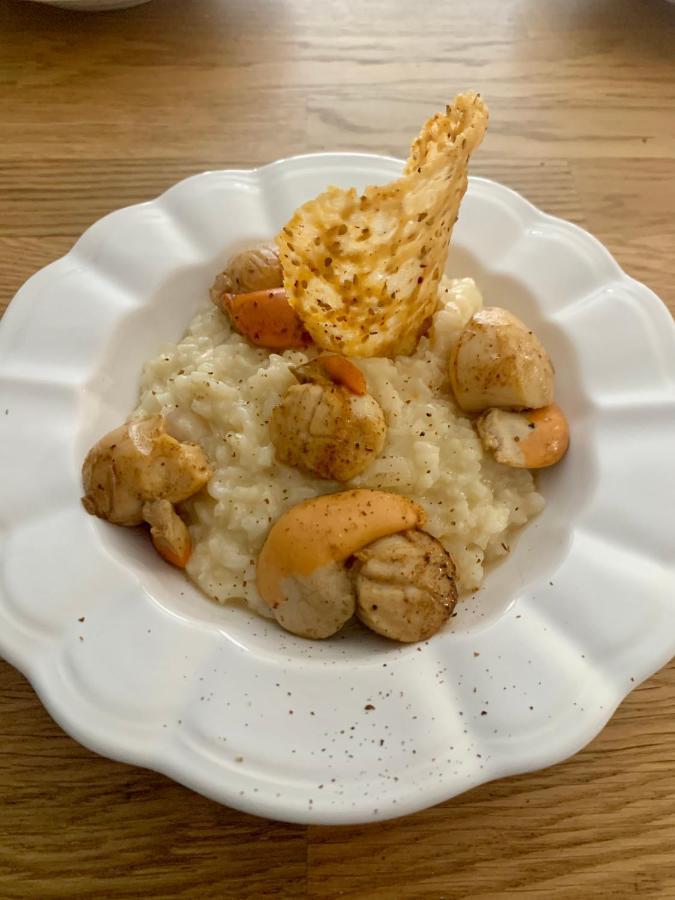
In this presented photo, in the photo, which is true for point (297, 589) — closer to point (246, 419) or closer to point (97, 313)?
point (246, 419)

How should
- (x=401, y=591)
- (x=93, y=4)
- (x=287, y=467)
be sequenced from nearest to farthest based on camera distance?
1. (x=401, y=591)
2. (x=287, y=467)
3. (x=93, y=4)

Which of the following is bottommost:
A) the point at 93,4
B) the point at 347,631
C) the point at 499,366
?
the point at 347,631

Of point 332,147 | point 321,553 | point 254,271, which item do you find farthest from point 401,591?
Result: point 332,147

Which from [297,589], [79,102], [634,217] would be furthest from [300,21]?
[297,589]

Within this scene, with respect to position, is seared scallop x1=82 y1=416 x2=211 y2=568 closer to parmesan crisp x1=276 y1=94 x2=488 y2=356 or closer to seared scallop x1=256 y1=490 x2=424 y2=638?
seared scallop x1=256 y1=490 x2=424 y2=638

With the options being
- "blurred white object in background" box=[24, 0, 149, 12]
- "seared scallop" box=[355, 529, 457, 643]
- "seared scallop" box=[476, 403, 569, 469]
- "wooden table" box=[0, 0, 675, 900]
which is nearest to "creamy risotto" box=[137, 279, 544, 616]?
"seared scallop" box=[476, 403, 569, 469]

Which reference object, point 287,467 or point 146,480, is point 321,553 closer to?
point 287,467
